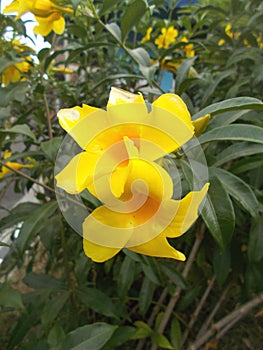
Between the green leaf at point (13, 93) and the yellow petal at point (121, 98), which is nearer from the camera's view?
the yellow petal at point (121, 98)

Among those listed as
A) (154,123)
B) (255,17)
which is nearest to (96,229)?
(154,123)

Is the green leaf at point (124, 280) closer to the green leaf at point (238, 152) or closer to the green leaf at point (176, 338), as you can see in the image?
the green leaf at point (176, 338)

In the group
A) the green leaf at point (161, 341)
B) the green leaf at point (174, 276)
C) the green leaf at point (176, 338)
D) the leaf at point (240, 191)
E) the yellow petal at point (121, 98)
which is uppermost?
the yellow petal at point (121, 98)

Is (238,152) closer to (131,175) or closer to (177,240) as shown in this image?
(177,240)

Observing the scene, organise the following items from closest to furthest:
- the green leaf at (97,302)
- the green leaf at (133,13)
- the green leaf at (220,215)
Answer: the green leaf at (220,215)
the green leaf at (133,13)
the green leaf at (97,302)

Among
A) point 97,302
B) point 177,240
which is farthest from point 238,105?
point 97,302

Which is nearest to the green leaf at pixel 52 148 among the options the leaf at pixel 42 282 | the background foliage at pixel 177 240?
the background foliage at pixel 177 240

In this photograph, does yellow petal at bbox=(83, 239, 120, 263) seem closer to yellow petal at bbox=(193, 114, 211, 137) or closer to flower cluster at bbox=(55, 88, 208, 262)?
flower cluster at bbox=(55, 88, 208, 262)

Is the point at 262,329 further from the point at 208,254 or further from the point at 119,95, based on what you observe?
the point at 119,95
